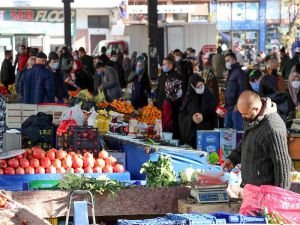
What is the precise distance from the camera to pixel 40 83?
1552cm

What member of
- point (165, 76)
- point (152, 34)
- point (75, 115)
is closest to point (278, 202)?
point (75, 115)

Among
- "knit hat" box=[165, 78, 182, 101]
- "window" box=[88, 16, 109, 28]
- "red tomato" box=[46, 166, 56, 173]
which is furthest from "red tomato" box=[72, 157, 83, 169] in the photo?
"window" box=[88, 16, 109, 28]

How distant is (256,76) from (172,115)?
1585mm

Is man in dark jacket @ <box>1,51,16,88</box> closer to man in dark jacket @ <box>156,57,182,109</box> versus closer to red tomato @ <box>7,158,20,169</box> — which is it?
man in dark jacket @ <box>156,57,182,109</box>

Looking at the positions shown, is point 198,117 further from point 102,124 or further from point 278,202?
point 278,202

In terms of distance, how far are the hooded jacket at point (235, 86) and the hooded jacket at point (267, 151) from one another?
7.73 meters

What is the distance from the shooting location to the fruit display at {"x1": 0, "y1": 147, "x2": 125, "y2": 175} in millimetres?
9938

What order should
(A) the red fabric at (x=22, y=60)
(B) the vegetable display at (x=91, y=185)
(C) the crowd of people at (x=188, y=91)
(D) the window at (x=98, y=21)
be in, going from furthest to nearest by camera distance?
(D) the window at (x=98, y=21) → (A) the red fabric at (x=22, y=60) → (C) the crowd of people at (x=188, y=91) → (B) the vegetable display at (x=91, y=185)

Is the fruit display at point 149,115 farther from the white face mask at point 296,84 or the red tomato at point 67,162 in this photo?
the red tomato at point 67,162

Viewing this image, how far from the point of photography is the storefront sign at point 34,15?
44938mm

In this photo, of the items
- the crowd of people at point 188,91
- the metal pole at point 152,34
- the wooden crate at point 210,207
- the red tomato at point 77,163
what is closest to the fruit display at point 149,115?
the crowd of people at point 188,91

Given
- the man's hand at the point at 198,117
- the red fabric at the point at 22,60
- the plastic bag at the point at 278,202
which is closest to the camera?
the plastic bag at the point at 278,202


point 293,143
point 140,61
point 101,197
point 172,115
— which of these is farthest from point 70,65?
point 101,197

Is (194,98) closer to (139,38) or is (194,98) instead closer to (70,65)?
(70,65)
